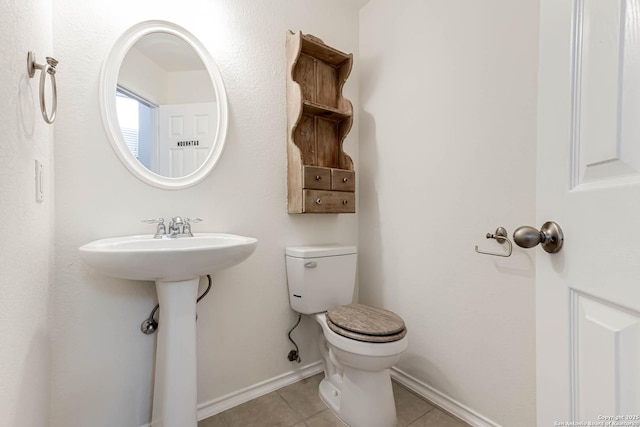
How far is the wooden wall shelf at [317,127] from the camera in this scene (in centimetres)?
151

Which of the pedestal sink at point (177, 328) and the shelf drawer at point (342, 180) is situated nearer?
the pedestal sink at point (177, 328)

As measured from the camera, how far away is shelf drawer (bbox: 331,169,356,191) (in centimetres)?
160

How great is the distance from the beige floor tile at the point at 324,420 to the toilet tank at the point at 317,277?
0.47 metres

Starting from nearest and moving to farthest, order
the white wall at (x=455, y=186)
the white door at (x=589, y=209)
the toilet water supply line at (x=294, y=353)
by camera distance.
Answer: the white door at (x=589, y=209) < the white wall at (x=455, y=186) < the toilet water supply line at (x=294, y=353)

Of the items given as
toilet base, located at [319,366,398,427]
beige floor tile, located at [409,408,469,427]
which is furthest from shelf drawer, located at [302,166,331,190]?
beige floor tile, located at [409,408,469,427]

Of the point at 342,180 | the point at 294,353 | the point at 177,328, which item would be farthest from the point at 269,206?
the point at 294,353

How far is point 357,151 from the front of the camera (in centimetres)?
191

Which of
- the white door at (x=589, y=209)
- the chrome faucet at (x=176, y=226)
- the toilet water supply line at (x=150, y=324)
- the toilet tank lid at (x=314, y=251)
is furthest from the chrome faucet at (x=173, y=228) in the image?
the white door at (x=589, y=209)

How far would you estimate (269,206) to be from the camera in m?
1.53

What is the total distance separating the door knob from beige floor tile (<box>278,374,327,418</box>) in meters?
1.31

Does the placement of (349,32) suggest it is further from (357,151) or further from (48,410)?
(48,410)

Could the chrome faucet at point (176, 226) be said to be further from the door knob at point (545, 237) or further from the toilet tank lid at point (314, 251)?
the door knob at point (545, 237)

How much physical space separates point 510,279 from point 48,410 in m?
1.84

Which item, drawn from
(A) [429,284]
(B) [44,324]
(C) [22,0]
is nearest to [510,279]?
(A) [429,284]
